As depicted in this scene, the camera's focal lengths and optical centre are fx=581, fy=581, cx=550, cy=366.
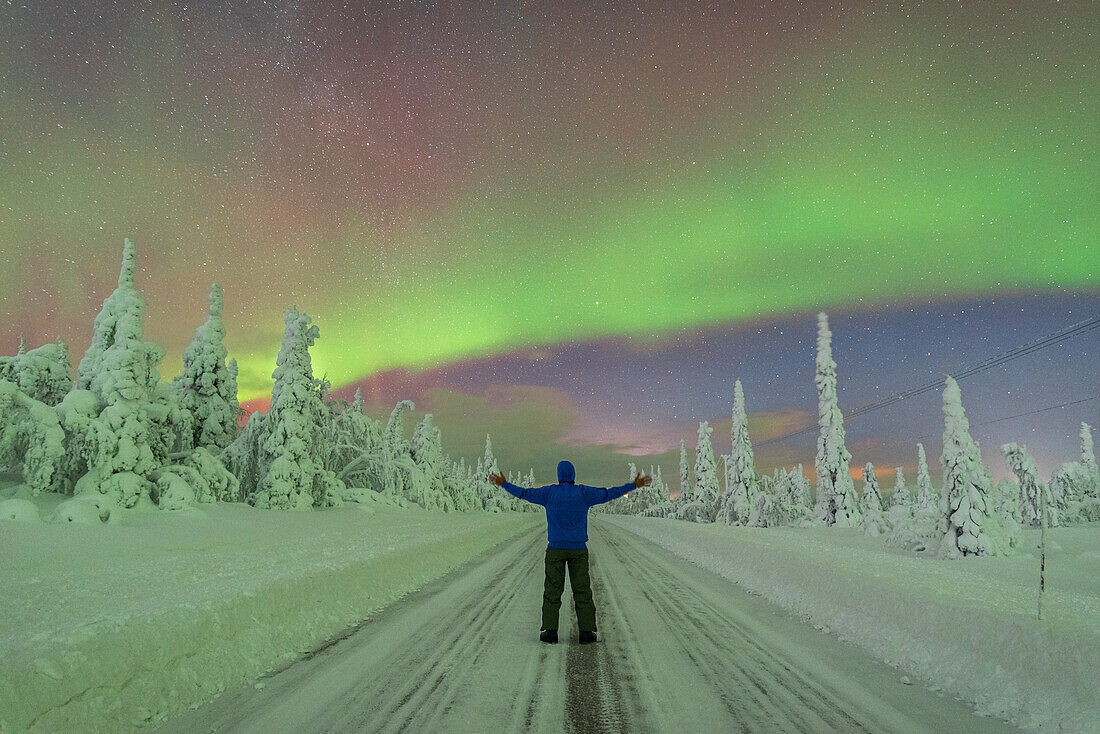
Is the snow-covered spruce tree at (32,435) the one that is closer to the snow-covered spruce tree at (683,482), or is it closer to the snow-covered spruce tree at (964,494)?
the snow-covered spruce tree at (964,494)

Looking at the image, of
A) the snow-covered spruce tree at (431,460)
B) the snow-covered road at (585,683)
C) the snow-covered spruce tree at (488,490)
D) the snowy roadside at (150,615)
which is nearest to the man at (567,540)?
the snow-covered road at (585,683)

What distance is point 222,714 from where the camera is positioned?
15.0 ft

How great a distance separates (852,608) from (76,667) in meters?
8.81

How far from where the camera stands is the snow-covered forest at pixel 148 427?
832 inches

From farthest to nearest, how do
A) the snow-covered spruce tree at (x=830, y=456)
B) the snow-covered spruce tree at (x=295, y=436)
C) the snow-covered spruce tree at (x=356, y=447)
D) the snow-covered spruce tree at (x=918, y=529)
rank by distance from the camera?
the snow-covered spruce tree at (x=356, y=447)
the snow-covered spruce tree at (x=830, y=456)
the snow-covered spruce tree at (x=295, y=436)
the snow-covered spruce tree at (x=918, y=529)

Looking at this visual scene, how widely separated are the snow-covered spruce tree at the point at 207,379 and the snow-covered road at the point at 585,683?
101 ft

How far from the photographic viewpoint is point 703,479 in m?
71.9

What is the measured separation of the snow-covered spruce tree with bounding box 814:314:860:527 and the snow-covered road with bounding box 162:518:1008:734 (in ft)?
123

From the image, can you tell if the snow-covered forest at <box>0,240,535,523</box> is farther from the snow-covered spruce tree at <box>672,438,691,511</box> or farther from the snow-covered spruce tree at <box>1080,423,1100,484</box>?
the snow-covered spruce tree at <box>1080,423,1100,484</box>

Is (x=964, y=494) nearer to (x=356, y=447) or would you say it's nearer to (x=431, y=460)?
(x=356, y=447)

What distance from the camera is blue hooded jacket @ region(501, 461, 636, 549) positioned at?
284 inches

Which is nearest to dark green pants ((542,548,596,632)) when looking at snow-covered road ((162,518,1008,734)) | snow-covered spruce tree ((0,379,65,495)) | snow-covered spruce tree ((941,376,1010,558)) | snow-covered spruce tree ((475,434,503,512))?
snow-covered road ((162,518,1008,734))

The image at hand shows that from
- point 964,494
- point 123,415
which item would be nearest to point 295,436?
point 123,415

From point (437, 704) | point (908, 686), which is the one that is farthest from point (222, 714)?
point (908, 686)
